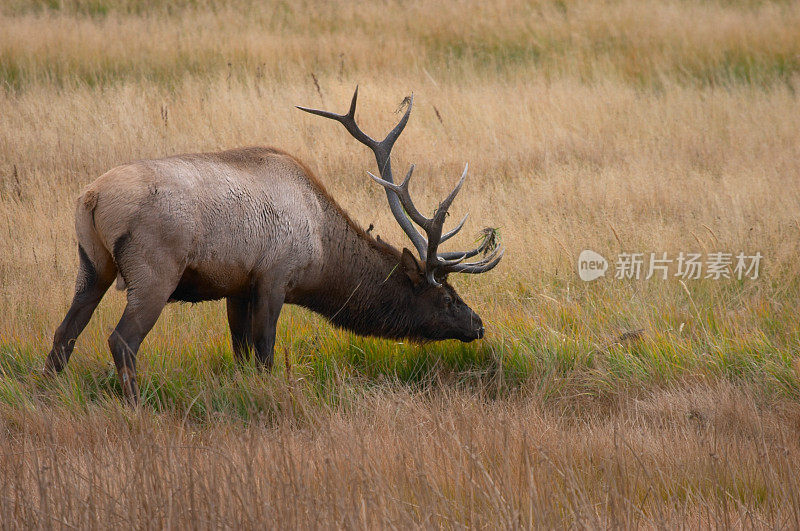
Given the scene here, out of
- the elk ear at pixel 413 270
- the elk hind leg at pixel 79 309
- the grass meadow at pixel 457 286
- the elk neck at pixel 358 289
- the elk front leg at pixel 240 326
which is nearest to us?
the grass meadow at pixel 457 286

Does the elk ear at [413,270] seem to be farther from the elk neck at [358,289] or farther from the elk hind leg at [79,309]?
the elk hind leg at [79,309]

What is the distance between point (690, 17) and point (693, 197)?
338 inches

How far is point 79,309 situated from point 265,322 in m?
1.11

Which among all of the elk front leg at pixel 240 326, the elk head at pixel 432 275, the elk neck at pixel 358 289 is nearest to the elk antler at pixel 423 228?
the elk head at pixel 432 275

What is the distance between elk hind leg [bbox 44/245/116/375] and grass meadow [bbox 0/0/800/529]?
0.14m

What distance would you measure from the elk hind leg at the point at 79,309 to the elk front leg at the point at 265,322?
89 cm

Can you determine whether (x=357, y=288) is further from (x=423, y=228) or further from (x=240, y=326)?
(x=240, y=326)

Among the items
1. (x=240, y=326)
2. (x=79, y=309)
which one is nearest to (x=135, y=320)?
(x=79, y=309)

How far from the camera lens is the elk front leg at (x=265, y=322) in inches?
214

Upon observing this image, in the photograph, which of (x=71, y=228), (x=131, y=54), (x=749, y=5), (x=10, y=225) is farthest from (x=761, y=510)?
(x=749, y=5)

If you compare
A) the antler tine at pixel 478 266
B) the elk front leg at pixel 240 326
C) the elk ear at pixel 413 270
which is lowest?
the elk front leg at pixel 240 326

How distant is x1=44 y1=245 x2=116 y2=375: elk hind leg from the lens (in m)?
5.13

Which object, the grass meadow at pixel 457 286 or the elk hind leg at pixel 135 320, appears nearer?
the grass meadow at pixel 457 286

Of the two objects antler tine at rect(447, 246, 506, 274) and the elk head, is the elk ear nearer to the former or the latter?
the elk head
